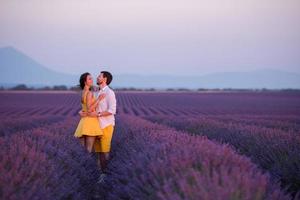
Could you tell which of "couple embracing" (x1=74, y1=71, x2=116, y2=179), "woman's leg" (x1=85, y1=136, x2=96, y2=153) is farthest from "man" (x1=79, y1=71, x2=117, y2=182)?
"woman's leg" (x1=85, y1=136, x2=96, y2=153)

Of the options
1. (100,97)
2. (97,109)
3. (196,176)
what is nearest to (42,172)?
(196,176)

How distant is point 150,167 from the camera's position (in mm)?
4645

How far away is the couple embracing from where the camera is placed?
784 cm

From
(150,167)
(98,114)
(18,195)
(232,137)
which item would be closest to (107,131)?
(98,114)

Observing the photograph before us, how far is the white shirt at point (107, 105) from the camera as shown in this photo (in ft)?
25.7

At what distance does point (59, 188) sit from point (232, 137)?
5.40m

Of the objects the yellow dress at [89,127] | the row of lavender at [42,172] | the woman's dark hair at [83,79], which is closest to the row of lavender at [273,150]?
the yellow dress at [89,127]

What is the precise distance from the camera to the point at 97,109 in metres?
8.05

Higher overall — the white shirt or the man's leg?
the white shirt

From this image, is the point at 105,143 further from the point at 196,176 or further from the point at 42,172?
the point at 196,176

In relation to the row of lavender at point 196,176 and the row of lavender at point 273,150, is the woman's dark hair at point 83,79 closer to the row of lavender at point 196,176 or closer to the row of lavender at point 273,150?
the row of lavender at point 273,150

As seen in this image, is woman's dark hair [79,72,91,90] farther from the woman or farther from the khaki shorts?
the khaki shorts

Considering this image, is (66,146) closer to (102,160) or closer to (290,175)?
(102,160)

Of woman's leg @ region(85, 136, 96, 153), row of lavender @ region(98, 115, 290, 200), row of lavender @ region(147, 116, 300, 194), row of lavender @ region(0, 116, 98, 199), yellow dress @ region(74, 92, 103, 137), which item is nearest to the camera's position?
row of lavender @ region(98, 115, 290, 200)
